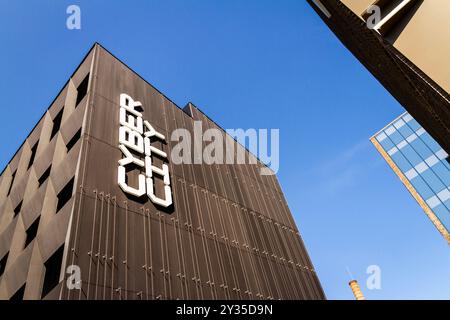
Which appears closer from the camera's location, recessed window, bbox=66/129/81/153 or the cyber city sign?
the cyber city sign

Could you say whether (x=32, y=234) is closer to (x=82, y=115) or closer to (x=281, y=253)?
(x=82, y=115)

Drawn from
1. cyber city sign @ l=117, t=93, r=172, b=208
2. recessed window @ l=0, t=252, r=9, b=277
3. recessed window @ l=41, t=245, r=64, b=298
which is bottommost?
recessed window @ l=41, t=245, r=64, b=298

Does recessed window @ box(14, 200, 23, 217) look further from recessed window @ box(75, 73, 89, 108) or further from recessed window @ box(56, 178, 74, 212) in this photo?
recessed window @ box(75, 73, 89, 108)

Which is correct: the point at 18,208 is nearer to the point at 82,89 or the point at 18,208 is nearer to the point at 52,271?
the point at 82,89

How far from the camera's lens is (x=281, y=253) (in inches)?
884

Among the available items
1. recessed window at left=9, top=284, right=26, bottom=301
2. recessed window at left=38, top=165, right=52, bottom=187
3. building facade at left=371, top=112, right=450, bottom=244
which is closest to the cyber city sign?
recessed window at left=38, top=165, right=52, bottom=187

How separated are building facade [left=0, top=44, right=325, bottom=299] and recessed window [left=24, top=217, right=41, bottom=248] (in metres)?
0.07

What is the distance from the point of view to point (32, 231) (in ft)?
52.7

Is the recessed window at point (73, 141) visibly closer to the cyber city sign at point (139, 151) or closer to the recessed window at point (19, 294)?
the cyber city sign at point (139, 151)

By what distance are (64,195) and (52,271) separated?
3.56 m

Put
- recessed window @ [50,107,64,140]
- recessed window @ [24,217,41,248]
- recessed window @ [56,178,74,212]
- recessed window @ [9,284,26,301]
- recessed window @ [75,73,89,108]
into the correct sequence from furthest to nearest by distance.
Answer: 1. recessed window @ [50,107,64,140]
2. recessed window @ [75,73,89,108]
3. recessed window @ [24,217,41,248]
4. recessed window @ [56,178,74,212]
5. recessed window @ [9,284,26,301]

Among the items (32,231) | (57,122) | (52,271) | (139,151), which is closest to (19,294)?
(52,271)

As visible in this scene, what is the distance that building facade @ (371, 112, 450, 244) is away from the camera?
41781mm

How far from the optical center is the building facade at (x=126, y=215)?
39.9 feet
